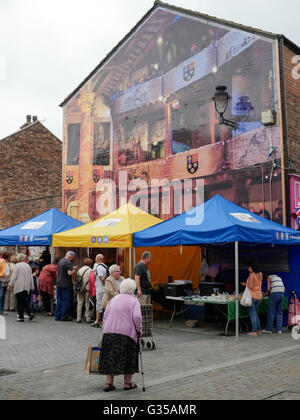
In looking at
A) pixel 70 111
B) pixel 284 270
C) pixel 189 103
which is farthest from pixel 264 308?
pixel 70 111

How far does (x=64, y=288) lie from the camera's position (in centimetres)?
1280

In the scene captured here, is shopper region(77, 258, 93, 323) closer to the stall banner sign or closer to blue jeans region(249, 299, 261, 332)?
the stall banner sign

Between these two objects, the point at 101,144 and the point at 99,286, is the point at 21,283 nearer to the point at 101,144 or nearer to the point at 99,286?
the point at 99,286

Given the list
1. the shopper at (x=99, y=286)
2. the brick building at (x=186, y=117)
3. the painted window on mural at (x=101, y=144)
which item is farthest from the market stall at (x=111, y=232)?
the painted window on mural at (x=101, y=144)

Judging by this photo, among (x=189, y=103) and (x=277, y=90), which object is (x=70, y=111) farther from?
(x=277, y=90)

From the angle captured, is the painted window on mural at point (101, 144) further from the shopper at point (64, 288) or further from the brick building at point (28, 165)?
the brick building at point (28, 165)

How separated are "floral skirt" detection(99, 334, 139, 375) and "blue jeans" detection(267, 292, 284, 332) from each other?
5.80 meters

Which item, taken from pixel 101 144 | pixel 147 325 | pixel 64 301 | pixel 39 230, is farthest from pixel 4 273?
pixel 101 144

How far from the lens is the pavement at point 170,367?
5.84 m

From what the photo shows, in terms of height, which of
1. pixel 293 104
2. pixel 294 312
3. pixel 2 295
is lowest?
pixel 294 312

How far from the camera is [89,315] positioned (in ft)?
41.2

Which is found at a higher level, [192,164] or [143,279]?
[192,164]

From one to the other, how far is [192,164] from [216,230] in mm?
5180

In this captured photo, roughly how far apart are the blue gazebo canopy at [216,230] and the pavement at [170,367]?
209 centimetres
